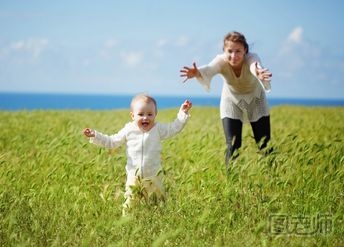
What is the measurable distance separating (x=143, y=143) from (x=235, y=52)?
1.57m

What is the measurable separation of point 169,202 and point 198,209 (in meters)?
0.29

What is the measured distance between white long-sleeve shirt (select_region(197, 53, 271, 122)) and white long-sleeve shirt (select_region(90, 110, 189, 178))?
1.02m

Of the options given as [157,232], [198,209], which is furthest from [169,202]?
[157,232]

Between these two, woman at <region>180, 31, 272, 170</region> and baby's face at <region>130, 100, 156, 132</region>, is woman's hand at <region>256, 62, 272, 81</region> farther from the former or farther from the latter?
baby's face at <region>130, 100, 156, 132</region>

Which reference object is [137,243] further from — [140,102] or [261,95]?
[261,95]

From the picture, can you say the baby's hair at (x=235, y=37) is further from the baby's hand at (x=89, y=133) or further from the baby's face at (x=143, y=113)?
the baby's hand at (x=89, y=133)

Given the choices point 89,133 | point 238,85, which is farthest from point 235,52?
point 89,133

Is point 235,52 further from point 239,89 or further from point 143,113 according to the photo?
point 143,113

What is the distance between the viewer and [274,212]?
14.3 feet

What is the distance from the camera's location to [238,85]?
19.4ft

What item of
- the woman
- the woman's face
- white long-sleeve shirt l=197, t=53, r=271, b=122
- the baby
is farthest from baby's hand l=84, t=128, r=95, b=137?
the woman's face

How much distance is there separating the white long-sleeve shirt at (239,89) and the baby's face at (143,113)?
43.5 inches

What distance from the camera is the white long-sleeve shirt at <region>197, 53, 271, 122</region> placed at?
5.70 meters

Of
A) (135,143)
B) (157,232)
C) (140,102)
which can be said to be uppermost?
(140,102)
